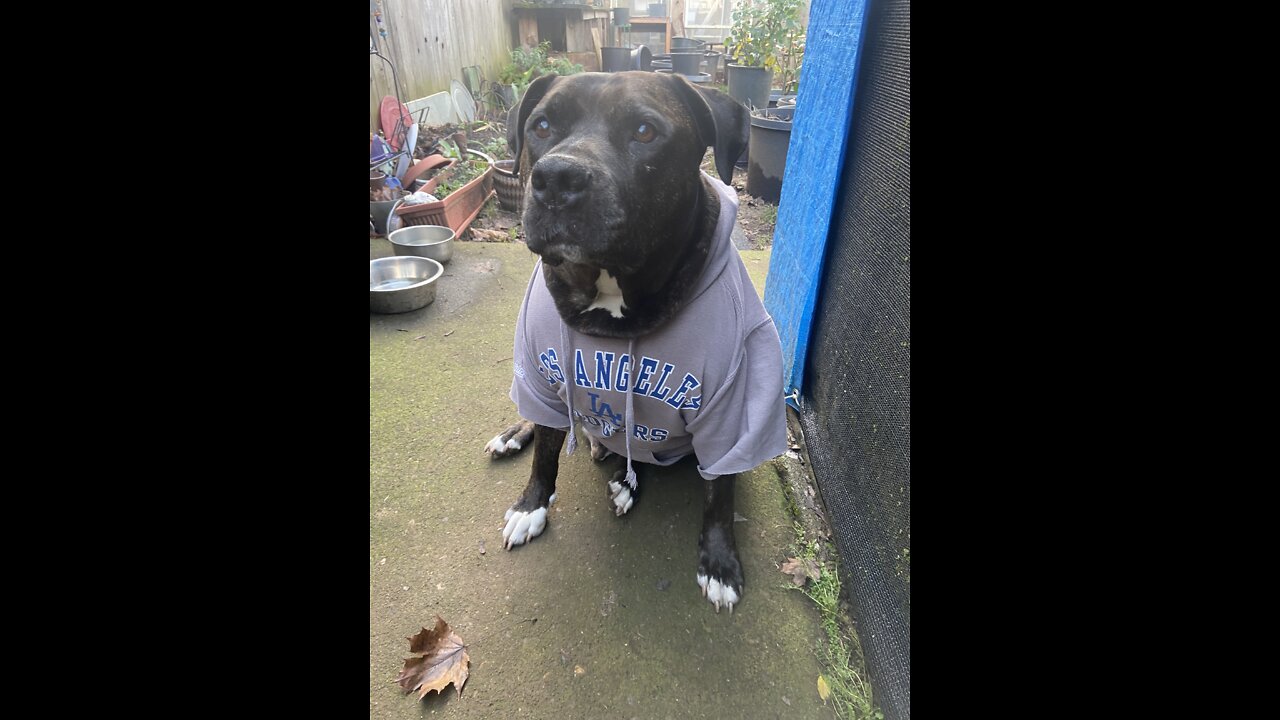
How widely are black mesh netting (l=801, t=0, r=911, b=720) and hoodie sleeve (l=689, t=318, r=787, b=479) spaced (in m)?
0.36

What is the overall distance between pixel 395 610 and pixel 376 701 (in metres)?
0.33

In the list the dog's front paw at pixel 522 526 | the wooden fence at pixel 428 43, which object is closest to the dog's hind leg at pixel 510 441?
the dog's front paw at pixel 522 526

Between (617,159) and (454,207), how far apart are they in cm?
409

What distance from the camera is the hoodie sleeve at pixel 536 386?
2281 millimetres

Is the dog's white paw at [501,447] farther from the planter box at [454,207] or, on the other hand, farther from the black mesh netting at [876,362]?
the planter box at [454,207]

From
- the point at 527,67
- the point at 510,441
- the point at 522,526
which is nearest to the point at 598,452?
the point at 510,441

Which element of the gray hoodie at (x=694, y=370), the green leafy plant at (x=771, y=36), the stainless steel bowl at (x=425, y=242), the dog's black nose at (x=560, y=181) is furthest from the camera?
the green leafy plant at (x=771, y=36)

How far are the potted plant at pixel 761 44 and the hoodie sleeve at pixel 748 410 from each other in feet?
20.6

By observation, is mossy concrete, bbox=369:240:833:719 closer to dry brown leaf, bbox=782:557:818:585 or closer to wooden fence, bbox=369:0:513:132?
dry brown leaf, bbox=782:557:818:585

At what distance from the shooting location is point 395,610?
2.19m

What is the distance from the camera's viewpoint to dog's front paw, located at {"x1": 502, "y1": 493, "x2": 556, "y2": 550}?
2.42 metres

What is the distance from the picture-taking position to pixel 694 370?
2047mm
